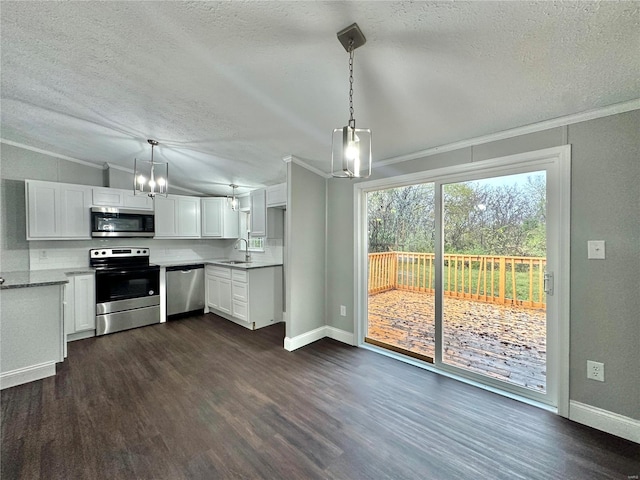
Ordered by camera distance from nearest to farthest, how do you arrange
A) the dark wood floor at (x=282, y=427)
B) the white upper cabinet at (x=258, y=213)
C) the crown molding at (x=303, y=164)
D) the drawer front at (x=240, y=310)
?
the dark wood floor at (x=282, y=427) → the crown molding at (x=303, y=164) → the drawer front at (x=240, y=310) → the white upper cabinet at (x=258, y=213)

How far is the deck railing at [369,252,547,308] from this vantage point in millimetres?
2303

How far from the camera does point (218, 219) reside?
16.9ft

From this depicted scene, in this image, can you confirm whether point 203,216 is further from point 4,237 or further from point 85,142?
point 4,237

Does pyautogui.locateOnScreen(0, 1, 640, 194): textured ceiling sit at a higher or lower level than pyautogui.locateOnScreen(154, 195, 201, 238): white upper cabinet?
higher

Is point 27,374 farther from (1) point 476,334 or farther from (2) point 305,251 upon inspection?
(1) point 476,334

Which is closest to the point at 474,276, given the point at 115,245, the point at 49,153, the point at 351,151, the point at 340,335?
the point at 340,335

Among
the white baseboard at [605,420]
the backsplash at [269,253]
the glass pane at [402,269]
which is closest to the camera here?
the white baseboard at [605,420]

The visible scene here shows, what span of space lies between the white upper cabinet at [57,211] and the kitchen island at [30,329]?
42.1 inches

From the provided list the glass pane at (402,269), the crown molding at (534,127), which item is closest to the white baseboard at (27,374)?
the glass pane at (402,269)

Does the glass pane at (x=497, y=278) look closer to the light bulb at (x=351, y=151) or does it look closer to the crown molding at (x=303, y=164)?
the crown molding at (x=303, y=164)

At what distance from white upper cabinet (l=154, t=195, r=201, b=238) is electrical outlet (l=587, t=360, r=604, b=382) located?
535 cm

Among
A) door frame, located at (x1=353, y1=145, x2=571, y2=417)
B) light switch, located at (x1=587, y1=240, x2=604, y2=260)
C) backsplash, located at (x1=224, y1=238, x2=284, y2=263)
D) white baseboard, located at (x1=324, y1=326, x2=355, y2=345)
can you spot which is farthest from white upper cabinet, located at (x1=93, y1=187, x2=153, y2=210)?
light switch, located at (x1=587, y1=240, x2=604, y2=260)

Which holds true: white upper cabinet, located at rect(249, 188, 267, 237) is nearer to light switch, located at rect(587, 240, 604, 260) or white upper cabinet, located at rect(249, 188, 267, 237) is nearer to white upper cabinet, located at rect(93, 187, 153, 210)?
white upper cabinet, located at rect(93, 187, 153, 210)

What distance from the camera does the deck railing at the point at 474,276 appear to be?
230 centimetres
